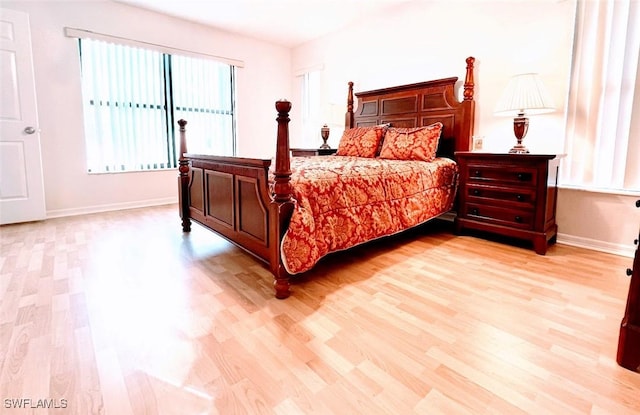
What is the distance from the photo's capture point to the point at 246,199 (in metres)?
2.06

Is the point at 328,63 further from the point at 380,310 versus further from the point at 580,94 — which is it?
the point at 380,310

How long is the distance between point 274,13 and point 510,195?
11.3ft

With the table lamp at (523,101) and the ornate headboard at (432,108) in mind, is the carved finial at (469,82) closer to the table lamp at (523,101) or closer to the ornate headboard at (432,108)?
the ornate headboard at (432,108)

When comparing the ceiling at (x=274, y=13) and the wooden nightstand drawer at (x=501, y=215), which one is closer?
the wooden nightstand drawer at (x=501, y=215)

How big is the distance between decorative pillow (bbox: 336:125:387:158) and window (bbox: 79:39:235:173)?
2.26m

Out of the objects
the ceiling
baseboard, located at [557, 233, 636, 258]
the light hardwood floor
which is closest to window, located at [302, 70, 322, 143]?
the ceiling

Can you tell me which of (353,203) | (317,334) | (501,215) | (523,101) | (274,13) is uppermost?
(274,13)

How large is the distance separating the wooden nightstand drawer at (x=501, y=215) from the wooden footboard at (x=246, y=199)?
→ 195 centimetres

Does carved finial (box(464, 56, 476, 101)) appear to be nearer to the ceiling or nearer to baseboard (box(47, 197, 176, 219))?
the ceiling

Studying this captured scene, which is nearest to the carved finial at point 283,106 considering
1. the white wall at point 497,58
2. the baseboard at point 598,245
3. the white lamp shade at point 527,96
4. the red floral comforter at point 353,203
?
the red floral comforter at point 353,203

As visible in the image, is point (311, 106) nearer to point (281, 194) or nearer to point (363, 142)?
point (363, 142)

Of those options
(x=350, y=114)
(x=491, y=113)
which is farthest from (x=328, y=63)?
(x=491, y=113)

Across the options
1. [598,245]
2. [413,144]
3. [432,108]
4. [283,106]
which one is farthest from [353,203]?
[598,245]

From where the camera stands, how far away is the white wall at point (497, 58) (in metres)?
2.64
